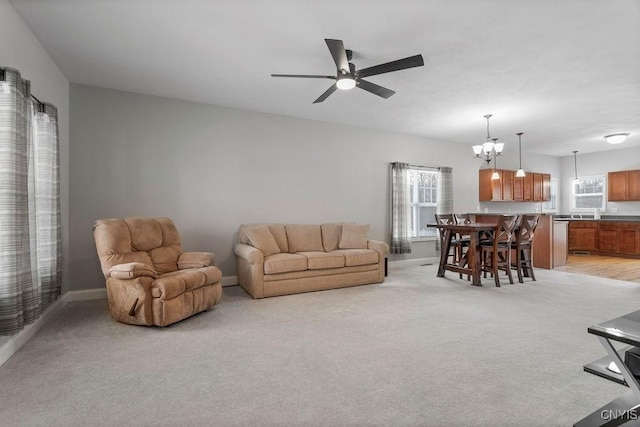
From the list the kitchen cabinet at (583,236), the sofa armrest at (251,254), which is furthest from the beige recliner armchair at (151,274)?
the kitchen cabinet at (583,236)

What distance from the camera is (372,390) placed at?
2002mm

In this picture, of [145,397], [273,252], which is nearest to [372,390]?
[145,397]

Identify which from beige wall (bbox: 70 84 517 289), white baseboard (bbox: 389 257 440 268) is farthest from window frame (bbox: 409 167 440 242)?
beige wall (bbox: 70 84 517 289)

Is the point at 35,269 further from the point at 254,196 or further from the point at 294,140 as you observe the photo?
the point at 294,140

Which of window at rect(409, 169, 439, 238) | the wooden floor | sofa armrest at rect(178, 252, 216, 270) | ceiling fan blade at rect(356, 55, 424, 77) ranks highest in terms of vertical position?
→ ceiling fan blade at rect(356, 55, 424, 77)

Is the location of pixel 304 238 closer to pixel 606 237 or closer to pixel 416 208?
pixel 416 208

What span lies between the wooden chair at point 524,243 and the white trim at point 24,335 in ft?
20.2

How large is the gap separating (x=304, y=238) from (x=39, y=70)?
12.3ft

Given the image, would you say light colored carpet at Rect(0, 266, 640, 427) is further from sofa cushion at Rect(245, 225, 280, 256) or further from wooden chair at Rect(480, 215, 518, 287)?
wooden chair at Rect(480, 215, 518, 287)

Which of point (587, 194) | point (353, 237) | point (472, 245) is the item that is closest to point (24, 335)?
point (353, 237)

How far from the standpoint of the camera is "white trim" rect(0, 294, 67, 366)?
241 centimetres

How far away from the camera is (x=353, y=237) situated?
539 cm

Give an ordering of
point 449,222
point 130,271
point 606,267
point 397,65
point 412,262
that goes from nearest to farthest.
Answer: point 397,65
point 130,271
point 449,222
point 606,267
point 412,262

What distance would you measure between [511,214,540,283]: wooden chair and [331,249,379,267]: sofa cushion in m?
2.33
